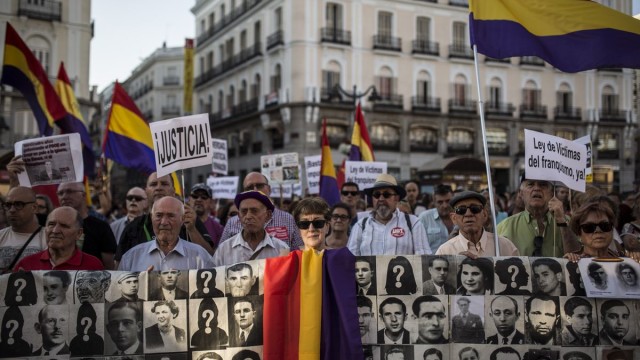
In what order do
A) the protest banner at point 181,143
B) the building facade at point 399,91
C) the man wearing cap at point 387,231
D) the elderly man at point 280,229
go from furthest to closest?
the building facade at point 399,91 → the man wearing cap at point 387,231 → the elderly man at point 280,229 → the protest banner at point 181,143

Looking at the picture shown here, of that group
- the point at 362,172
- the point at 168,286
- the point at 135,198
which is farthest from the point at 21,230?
the point at 362,172

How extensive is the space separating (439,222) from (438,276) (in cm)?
428

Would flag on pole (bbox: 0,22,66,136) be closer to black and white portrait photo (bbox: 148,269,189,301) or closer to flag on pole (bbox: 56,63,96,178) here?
flag on pole (bbox: 56,63,96,178)

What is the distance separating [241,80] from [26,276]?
3920 cm

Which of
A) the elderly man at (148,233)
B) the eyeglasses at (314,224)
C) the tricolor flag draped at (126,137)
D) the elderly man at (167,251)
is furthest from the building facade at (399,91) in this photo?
the eyeglasses at (314,224)

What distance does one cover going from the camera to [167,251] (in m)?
4.59

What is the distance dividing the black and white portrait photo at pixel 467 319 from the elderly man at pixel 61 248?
2.49 meters

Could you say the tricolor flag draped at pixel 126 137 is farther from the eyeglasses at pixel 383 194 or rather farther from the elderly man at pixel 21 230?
the eyeglasses at pixel 383 194

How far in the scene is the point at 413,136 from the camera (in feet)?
125

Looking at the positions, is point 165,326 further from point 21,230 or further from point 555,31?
point 555,31

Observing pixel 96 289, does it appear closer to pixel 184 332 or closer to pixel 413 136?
pixel 184 332

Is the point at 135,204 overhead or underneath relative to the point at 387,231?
overhead

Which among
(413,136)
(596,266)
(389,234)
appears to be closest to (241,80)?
(413,136)

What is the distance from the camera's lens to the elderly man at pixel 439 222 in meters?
7.76
